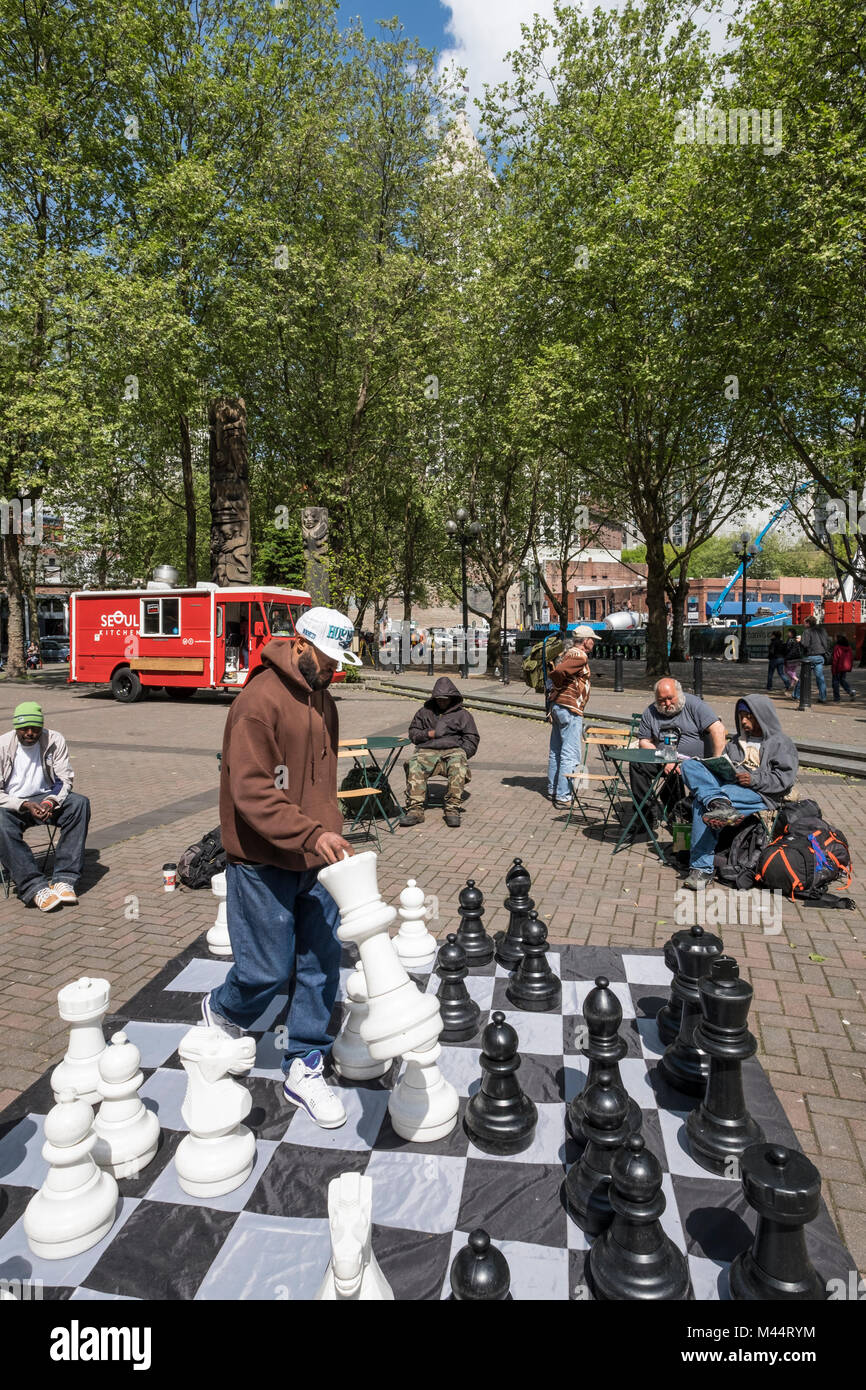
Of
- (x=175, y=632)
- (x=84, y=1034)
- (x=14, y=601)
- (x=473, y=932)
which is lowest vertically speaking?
(x=473, y=932)

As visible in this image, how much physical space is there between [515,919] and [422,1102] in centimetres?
160

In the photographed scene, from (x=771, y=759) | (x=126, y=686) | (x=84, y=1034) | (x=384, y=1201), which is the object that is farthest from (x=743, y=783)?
(x=126, y=686)

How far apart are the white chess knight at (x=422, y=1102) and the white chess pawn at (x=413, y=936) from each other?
116 centimetres

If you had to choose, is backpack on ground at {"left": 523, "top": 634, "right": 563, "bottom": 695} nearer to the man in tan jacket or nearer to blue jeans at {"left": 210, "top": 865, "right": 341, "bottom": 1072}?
the man in tan jacket

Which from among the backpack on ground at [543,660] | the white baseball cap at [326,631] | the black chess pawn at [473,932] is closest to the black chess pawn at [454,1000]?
the black chess pawn at [473,932]

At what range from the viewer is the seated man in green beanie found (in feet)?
17.5

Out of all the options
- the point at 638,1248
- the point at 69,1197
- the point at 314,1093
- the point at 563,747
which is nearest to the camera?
the point at 638,1248

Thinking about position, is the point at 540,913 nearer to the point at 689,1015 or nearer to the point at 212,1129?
the point at 689,1015

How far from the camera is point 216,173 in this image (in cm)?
2198

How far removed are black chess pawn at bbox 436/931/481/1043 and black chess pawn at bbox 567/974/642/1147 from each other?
0.69 meters

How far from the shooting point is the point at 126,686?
65.7 ft

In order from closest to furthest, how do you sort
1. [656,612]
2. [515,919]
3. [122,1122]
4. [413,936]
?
[122,1122] → [413,936] → [515,919] → [656,612]
